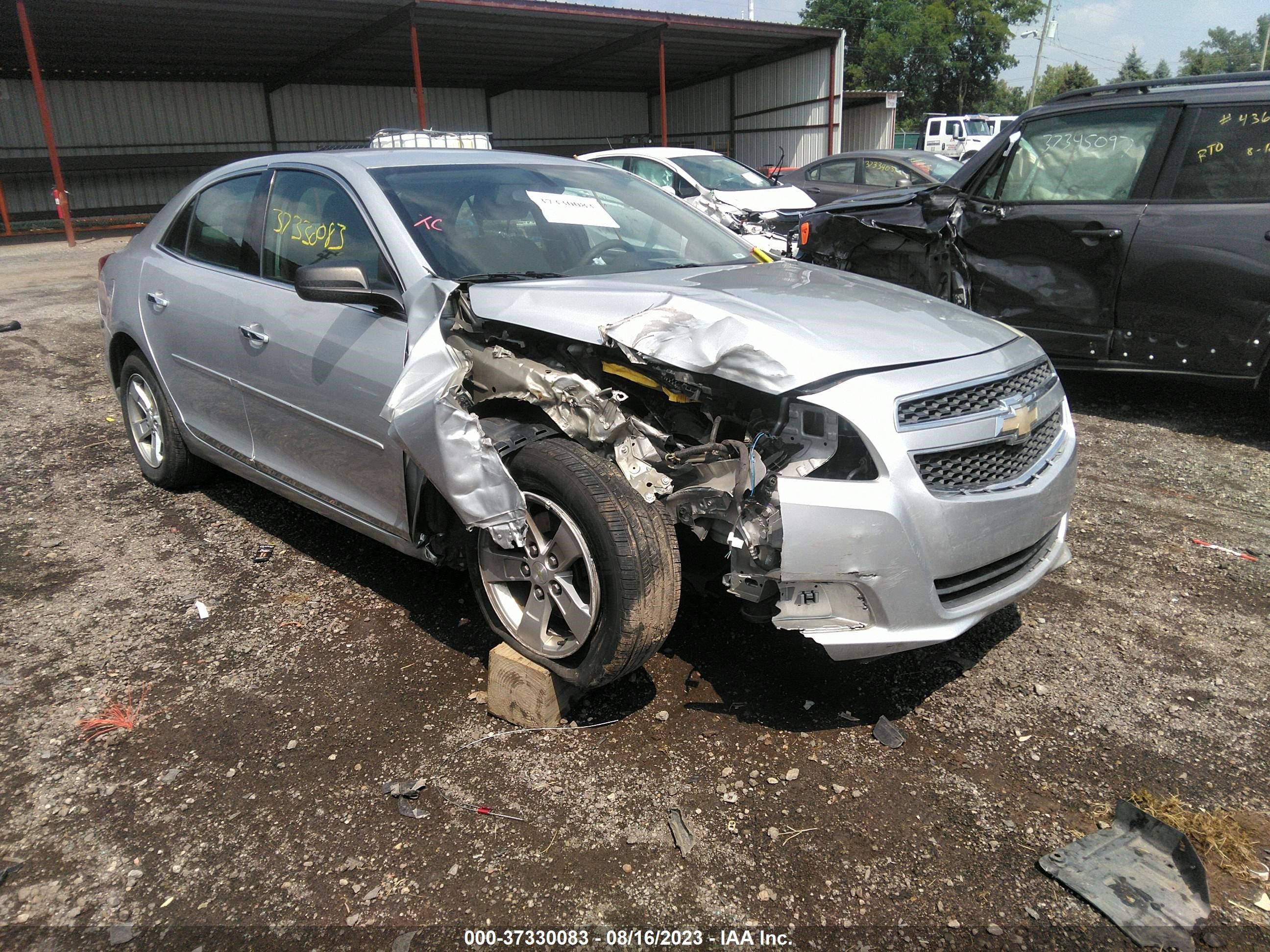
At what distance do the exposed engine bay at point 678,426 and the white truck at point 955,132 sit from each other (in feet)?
101

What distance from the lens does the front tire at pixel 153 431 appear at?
4598 mm

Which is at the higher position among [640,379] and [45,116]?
[45,116]

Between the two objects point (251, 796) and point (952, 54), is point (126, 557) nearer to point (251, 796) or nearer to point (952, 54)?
point (251, 796)

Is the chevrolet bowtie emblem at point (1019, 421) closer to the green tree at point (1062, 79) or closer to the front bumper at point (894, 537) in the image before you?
the front bumper at point (894, 537)

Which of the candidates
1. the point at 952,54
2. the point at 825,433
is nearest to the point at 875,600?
the point at 825,433

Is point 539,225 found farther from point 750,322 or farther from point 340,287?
point 750,322

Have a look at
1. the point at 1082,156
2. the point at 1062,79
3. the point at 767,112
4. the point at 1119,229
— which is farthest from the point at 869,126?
the point at 1062,79

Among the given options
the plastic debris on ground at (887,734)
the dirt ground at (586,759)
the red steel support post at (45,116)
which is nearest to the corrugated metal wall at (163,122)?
the red steel support post at (45,116)

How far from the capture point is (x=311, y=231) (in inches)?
141

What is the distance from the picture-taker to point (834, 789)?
2562mm

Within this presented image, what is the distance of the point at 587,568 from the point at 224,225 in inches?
104

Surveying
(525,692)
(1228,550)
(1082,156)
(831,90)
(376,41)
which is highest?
(376,41)

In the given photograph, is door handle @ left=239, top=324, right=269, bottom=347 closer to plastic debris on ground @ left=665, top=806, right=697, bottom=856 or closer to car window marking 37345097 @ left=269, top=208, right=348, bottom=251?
car window marking 37345097 @ left=269, top=208, right=348, bottom=251

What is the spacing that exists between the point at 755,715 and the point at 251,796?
1527 millimetres
